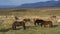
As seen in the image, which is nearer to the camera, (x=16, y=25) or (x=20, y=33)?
(x=20, y=33)

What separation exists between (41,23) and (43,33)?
7.38 m

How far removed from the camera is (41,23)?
84.5 ft

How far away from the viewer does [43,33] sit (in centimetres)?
1841

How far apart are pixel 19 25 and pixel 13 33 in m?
4.36

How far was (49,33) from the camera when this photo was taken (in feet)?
60.3

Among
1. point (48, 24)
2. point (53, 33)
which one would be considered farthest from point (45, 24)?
point (53, 33)

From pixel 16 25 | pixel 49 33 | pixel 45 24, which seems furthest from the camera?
pixel 45 24

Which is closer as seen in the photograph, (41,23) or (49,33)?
(49,33)

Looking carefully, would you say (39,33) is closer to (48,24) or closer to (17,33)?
(17,33)

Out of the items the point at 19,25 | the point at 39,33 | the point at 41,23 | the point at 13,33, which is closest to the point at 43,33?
the point at 39,33

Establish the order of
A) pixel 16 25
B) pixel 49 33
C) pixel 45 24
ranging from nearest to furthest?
pixel 49 33 < pixel 16 25 < pixel 45 24

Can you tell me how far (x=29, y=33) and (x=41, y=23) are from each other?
736 cm

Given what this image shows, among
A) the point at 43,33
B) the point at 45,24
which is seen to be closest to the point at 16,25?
the point at 45,24

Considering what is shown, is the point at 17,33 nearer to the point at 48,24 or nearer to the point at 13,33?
the point at 13,33
